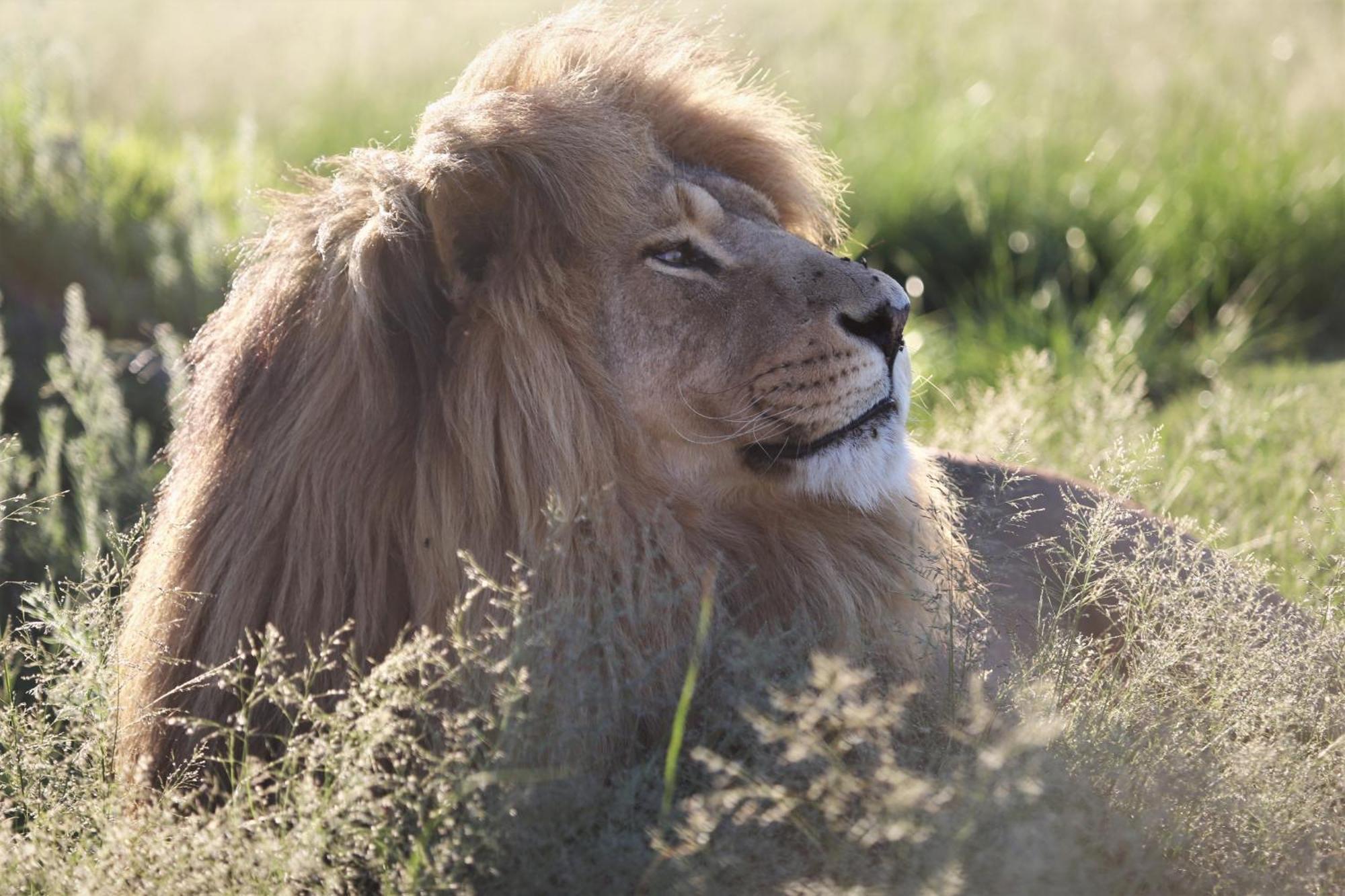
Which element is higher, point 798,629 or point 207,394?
point 207,394

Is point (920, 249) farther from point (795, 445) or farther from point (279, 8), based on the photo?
point (279, 8)

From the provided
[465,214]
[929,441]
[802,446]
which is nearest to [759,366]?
[802,446]

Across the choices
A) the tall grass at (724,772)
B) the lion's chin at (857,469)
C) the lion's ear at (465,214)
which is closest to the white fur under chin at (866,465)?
A: the lion's chin at (857,469)

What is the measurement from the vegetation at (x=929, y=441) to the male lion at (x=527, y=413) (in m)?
0.13

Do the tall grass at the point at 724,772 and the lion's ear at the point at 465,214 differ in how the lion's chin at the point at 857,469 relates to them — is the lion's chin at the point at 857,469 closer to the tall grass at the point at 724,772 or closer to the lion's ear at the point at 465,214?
the tall grass at the point at 724,772

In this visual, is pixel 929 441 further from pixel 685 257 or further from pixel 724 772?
pixel 724 772

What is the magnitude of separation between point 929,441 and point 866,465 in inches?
87.1

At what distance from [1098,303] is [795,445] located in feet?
14.5

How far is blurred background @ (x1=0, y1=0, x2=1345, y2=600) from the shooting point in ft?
18.3

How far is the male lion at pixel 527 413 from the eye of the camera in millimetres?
2586

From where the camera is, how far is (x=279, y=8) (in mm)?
13094

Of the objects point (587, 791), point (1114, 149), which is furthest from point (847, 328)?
point (1114, 149)

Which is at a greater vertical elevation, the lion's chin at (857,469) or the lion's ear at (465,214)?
the lion's ear at (465,214)

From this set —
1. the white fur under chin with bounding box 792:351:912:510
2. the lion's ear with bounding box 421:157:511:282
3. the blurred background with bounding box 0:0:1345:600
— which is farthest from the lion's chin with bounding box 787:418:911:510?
the blurred background with bounding box 0:0:1345:600
